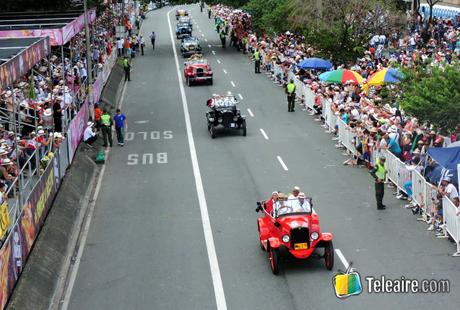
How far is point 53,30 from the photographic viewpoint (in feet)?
91.8

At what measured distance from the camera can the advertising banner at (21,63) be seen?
17092 millimetres

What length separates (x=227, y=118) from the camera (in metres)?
34.8

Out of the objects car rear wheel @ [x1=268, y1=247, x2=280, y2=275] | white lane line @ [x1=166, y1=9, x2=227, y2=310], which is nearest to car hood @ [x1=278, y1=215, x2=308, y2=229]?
car rear wheel @ [x1=268, y1=247, x2=280, y2=275]

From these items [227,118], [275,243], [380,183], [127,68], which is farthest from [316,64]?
[275,243]

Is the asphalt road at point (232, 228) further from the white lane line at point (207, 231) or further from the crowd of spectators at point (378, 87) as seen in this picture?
the crowd of spectators at point (378, 87)

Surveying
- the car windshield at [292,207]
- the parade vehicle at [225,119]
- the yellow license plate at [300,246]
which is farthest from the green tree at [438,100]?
the parade vehicle at [225,119]

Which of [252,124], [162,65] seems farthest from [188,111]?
[162,65]

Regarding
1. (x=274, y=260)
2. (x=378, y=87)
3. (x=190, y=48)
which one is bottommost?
(x=190, y=48)

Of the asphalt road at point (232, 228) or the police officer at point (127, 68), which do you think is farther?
the police officer at point (127, 68)

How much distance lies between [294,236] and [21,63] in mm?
7114

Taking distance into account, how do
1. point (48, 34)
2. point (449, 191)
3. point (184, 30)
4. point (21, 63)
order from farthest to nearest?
point (184, 30) < point (48, 34) < point (449, 191) < point (21, 63)

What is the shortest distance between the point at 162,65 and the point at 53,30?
3226 cm

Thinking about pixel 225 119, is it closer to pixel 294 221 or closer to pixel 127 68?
pixel 294 221

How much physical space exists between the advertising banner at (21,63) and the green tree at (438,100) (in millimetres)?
10436
